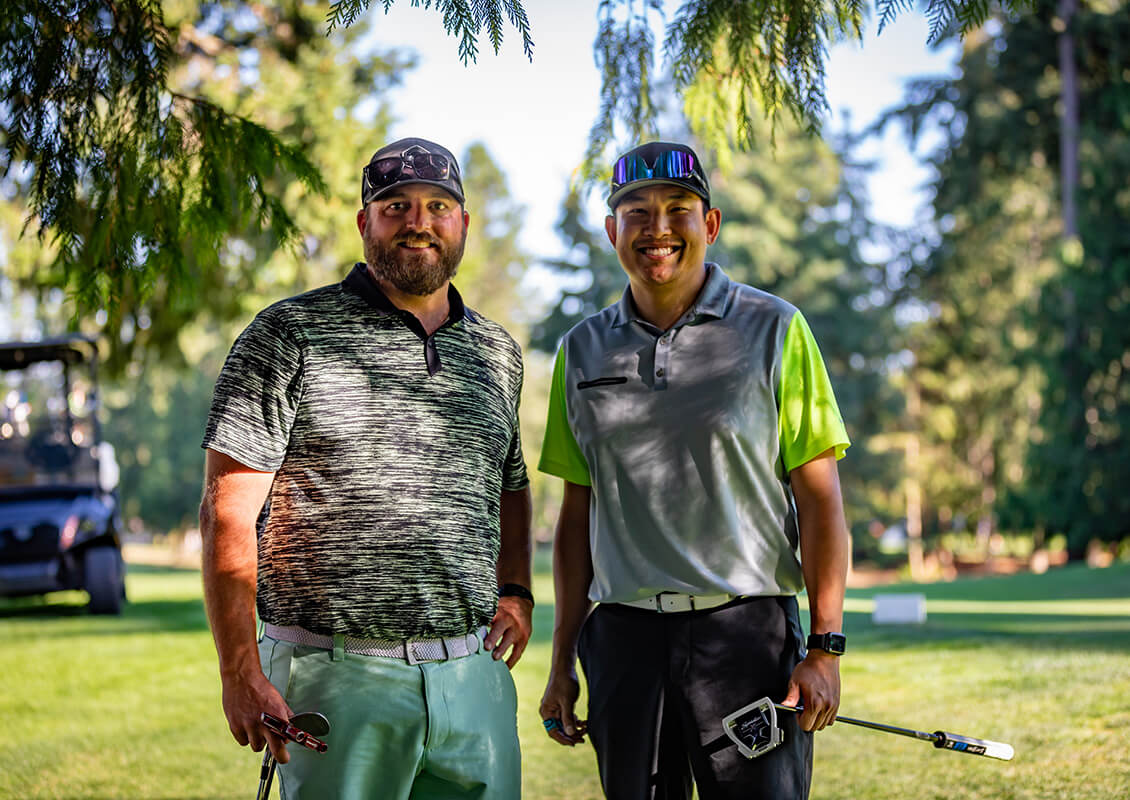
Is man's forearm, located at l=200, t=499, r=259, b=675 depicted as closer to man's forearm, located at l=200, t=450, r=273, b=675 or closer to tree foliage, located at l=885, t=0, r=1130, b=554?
man's forearm, located at l=200, t=450, r=273, b=675

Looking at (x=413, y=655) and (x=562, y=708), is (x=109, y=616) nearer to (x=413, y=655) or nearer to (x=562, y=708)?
(x=562, y=708)

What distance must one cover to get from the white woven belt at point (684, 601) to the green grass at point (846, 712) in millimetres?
3223

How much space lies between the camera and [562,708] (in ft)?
10.6

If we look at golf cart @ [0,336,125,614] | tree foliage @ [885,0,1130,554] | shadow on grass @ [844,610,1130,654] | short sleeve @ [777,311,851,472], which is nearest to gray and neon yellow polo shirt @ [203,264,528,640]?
short sleeve @ [777,311,851,472]

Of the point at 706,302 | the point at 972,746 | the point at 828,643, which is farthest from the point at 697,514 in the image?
the point at 972,746

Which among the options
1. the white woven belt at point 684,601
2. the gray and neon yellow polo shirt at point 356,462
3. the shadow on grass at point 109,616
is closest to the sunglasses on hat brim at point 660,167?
the gray and neon yellow polo shirt at point 356,462

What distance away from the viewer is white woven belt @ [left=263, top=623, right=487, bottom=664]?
2809mm

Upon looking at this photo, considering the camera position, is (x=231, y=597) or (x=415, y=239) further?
(x=415, y=239)

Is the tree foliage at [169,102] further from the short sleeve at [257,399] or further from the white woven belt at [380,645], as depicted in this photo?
the white woven belt at [380,645]

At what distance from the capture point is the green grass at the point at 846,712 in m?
5.98

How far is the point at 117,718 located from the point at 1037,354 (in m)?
20.1

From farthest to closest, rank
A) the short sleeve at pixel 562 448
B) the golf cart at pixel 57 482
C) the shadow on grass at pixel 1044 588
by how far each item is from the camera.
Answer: the shadow on grass at pixel 1044 588, the golf cart at pixel 57 482, the short sleeve at pixel 562 448

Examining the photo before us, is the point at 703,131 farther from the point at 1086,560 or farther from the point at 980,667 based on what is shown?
the point at 1086,560

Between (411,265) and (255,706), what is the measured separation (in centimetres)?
111
